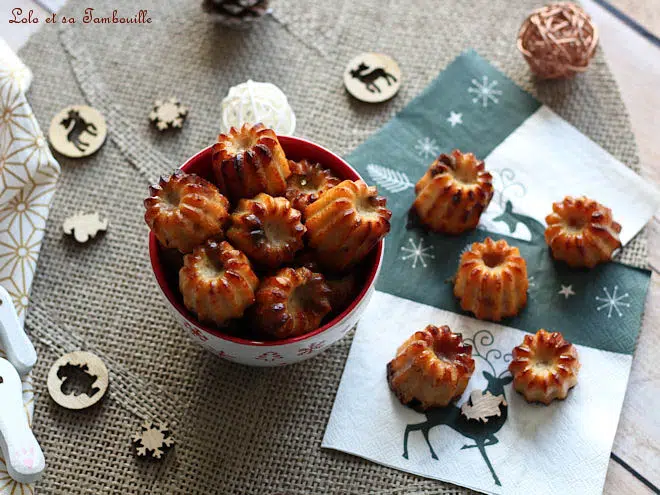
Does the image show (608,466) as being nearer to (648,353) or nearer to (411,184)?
(648,353)

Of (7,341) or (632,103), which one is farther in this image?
(632,103)

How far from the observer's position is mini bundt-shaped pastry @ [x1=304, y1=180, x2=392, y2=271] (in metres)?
0.77

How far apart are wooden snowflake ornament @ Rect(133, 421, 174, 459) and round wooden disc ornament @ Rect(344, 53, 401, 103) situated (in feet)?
1.66

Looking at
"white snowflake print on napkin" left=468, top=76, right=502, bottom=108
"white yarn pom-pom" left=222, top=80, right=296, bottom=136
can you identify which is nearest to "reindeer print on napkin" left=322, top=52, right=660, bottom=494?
"white snowflake print on napkin" left=468, top=76, right=502, bottom=108

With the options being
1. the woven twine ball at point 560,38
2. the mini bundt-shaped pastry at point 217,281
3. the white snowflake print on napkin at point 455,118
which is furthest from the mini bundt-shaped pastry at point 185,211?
the woven twine ball at point 560,38

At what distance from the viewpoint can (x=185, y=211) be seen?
76 cm

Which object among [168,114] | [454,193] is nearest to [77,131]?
[168,114]

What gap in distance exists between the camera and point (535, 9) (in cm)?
116

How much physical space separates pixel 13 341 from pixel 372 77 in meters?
0.58

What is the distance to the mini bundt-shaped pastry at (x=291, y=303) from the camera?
2.50 feet

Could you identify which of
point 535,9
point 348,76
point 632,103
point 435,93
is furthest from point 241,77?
point 632,103

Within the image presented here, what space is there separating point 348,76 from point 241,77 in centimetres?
15

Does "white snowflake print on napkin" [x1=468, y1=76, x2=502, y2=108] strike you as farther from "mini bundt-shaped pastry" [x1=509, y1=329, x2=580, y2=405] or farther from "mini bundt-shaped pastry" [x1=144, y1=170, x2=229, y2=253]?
"mini bundt-shaped pastry" [x1=144, y1=170, x2=229, y2=253]

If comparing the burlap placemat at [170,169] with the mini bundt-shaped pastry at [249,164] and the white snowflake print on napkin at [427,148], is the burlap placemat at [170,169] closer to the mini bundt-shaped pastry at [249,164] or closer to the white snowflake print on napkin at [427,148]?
the white snowflake print on napkin at [427,148]
